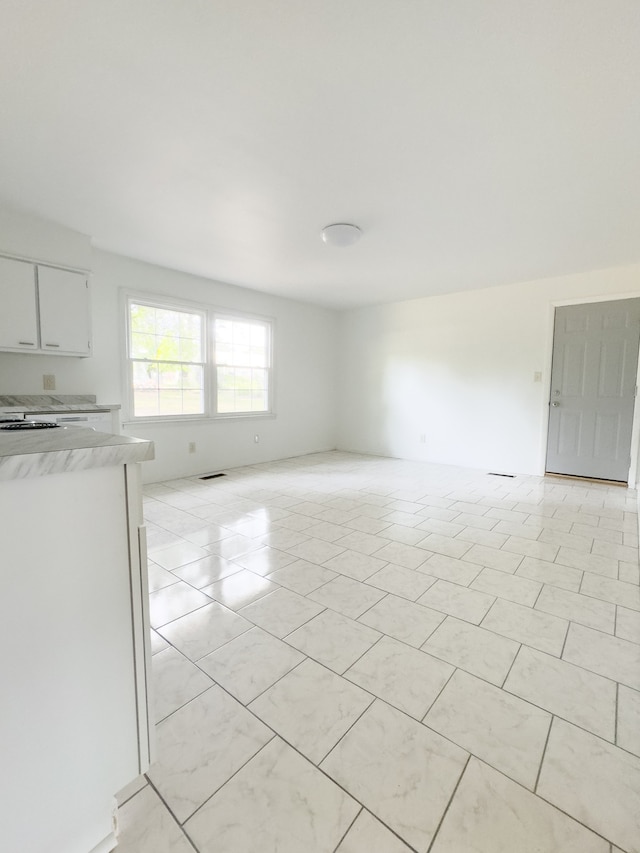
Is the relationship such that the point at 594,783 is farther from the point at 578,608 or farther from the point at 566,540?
Answer: the point at 566,540

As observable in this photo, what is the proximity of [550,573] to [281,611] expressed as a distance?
5.26 feet

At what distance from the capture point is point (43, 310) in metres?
3.09

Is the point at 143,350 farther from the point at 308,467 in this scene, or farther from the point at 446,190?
the point at 446,190

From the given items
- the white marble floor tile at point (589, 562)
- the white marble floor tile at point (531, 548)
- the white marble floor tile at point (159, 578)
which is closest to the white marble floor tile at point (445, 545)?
the white marble floor tile at point (531, 548)

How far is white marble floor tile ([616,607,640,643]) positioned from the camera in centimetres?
169

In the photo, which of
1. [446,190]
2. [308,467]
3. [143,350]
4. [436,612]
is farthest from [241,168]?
[308,467]

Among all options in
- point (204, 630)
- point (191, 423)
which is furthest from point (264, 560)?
point (191, 423)

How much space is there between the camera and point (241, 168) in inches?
89.7

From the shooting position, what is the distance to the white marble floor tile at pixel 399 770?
3.20 ft

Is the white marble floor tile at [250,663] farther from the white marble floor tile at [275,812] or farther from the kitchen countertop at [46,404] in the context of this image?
the kitchen countertop at [46,404]

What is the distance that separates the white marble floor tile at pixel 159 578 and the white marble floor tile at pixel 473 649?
1405mm

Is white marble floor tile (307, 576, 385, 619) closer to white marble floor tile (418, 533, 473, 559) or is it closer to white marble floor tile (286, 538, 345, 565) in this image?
white marble floor tile (286, 538, 345, 565)

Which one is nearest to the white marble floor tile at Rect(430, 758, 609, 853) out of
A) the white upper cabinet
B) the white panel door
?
the white upper cabinet

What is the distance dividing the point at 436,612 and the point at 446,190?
258 cm
